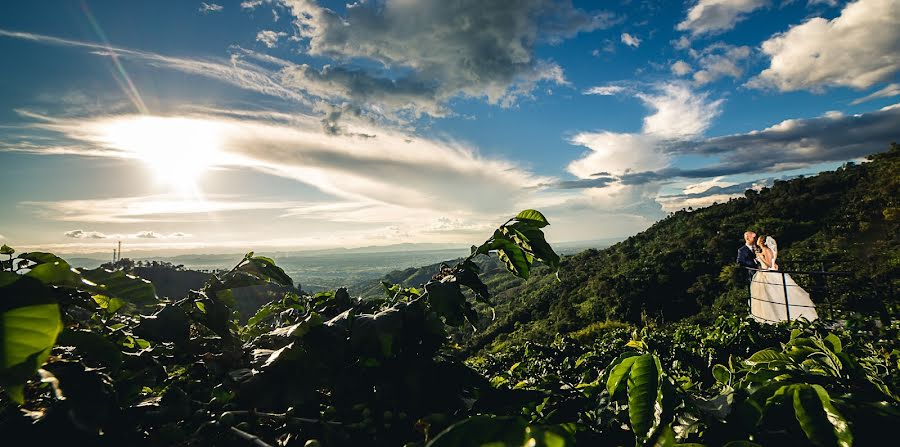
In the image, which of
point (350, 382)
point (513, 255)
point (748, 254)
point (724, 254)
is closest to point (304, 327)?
point (350, 382)

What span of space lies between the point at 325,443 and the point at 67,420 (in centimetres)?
62

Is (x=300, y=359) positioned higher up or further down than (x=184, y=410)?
higher up

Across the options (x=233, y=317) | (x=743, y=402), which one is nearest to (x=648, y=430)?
(x=743, y=402)

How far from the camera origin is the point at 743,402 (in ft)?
3.44

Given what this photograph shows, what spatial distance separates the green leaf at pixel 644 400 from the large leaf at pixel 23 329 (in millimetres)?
1268

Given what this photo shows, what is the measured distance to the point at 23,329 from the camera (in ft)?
2.65

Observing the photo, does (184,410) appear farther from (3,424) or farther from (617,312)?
(617,312)

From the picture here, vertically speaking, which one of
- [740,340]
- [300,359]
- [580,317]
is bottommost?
[580,317]

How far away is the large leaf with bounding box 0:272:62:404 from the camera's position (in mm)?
775

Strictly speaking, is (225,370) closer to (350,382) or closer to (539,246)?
(350,382)

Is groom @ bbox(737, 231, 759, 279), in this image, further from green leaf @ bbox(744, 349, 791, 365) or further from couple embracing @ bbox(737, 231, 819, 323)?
green leaf @ bbox(744, 349, 791, 365)

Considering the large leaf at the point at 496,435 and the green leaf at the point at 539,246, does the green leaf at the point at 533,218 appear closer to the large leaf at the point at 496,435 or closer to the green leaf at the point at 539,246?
the green leaf at the point at 539,246

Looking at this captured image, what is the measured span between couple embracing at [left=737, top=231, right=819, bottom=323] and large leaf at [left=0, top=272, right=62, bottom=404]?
1342cm

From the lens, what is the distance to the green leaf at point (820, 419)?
92 cm
